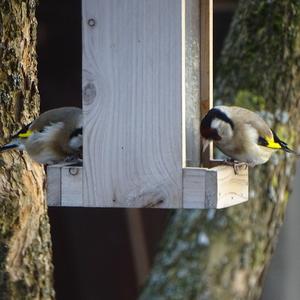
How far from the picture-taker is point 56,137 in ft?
10.5

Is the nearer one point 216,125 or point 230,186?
point 230,186

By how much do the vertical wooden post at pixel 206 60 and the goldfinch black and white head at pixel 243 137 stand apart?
0.13 meters

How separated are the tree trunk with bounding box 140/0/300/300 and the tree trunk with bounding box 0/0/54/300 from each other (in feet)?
2.51

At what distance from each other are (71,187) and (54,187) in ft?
0.20

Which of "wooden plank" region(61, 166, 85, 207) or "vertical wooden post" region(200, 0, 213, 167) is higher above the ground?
"vertical wooden post" region(200, 0, 213, 167)

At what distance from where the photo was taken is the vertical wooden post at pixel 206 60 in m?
3.54

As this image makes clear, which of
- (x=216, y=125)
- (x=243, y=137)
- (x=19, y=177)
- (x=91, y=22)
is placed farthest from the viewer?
(x=19, y=177)

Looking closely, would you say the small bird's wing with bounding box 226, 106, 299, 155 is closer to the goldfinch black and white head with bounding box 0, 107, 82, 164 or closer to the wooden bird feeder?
the wooden bird feeder

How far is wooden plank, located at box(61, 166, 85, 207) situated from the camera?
2.96 m

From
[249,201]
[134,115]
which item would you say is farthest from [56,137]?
[249,201]

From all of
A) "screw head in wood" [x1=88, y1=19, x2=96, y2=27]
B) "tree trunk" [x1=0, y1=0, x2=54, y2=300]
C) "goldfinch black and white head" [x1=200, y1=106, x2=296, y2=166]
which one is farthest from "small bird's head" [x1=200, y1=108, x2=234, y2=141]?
"tree trunk" [x1=0, y1=0, x2=54, y2=300]

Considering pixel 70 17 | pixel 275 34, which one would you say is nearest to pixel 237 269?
pixel 275 34

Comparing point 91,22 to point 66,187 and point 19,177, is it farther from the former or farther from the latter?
point 19,177

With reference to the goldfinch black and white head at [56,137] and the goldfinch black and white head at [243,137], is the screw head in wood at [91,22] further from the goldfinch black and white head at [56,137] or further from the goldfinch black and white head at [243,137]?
the goldfinch black and white head at [243,137]
